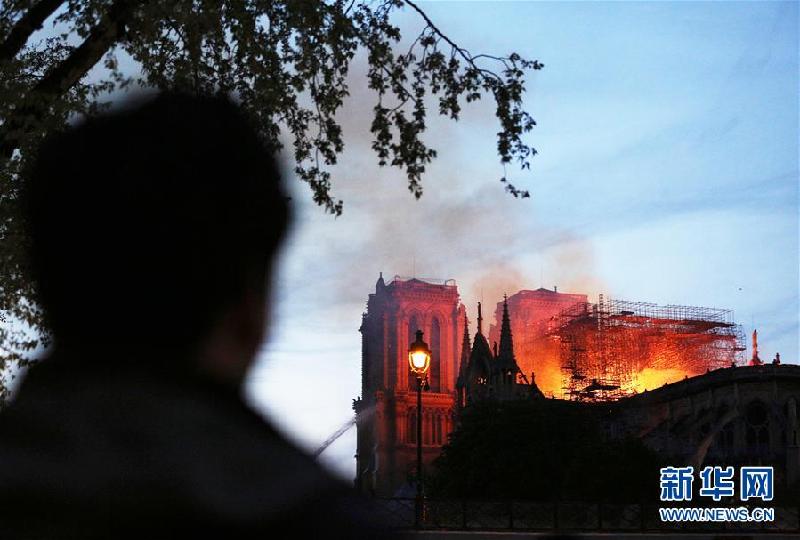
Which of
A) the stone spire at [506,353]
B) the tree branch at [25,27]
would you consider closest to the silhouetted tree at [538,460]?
the stone spire at [506,353]

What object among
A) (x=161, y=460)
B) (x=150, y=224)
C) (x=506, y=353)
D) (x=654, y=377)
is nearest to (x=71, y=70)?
(x=150, y=224)

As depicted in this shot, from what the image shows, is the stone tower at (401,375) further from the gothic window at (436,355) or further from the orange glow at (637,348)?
the orange glow at (637,348)

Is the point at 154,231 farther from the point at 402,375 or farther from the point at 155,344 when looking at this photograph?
the point at 402,375

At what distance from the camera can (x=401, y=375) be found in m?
129

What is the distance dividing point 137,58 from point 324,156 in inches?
97.1

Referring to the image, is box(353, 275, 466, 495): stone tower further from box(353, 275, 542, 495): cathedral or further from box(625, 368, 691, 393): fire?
box(625, 368, 691, 393): fire

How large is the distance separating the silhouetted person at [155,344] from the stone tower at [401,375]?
4719 inches

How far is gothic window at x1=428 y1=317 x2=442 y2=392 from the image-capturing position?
130750mm

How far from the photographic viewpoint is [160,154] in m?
1.74

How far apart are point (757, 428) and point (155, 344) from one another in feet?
248

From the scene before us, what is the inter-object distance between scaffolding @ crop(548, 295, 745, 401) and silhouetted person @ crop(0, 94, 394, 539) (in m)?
94.0

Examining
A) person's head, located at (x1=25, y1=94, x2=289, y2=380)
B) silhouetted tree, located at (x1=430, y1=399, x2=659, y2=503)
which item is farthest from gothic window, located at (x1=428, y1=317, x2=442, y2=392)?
person's head, located at (x1=25, y1=94, x2=289, y2=380)

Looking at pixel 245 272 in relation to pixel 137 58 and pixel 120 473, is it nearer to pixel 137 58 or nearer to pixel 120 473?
pixel 120 473

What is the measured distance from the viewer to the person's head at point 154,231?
166 centimetres
